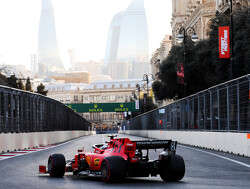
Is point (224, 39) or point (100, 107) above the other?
point (224, 39)

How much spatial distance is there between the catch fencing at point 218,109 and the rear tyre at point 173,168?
29.1 ft

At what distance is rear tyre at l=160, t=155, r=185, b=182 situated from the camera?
9461 millimetres

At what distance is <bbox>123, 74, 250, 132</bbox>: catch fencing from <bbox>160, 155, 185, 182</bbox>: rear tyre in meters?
8.86

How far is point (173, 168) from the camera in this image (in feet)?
31.2

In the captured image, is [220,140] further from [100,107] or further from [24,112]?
[100,107]

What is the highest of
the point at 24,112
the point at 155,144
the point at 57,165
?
the point at 24,112

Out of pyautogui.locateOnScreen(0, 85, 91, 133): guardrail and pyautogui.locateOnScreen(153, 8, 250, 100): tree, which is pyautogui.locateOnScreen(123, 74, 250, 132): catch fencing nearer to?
pyautogui.locateOnScreen(153, 8, 250, 100): tree

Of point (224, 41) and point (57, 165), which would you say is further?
point (224, 41)

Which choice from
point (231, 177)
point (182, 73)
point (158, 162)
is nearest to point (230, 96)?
point (231, 177)

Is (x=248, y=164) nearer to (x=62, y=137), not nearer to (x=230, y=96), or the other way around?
(x=230, y=96)

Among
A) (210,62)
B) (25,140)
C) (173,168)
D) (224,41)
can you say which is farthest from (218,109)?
(210,62)

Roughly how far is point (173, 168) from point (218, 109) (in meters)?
13.8

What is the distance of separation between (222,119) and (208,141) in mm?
2526

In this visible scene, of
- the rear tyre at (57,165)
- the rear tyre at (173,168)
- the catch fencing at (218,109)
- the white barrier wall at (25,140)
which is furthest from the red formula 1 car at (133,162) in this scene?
the white barrier wall at (25,140)
